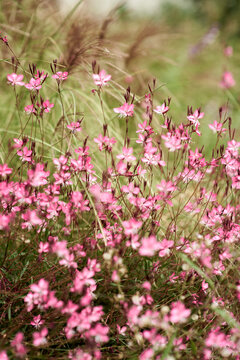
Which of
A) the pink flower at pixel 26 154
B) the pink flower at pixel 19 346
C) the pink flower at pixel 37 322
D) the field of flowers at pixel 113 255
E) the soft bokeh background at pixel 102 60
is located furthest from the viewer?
the soft bokeh background at pixel 102 60

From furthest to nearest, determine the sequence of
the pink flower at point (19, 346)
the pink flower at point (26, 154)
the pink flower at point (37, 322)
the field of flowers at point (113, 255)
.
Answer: the pink flower at point (26, 154)
the pink flower at point (37, 322)
the field of flowers at point (113, 255)
the pink flower at point (19, 346)

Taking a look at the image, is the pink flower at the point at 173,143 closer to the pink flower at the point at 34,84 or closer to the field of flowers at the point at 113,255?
the field of flowers at the point at 113,255

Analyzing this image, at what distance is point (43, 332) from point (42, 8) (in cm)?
321

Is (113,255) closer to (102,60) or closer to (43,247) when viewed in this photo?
(43,247)

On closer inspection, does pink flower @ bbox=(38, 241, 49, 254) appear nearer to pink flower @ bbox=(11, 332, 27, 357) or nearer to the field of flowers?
the field of flowers

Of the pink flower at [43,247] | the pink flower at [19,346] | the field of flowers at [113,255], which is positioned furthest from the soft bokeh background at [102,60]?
the pink flower at [19,346]

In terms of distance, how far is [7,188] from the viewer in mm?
1339

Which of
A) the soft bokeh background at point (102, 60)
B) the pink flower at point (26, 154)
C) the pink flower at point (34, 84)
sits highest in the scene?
the soft bokeh background at point (102, 60)

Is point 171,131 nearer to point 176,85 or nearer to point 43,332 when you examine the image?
point 43,332

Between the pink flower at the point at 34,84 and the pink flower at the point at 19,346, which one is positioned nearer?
the pink flower at the point at 19,346

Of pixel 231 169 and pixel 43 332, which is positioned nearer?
pixel 43 332

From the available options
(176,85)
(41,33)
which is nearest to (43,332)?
(41,33)

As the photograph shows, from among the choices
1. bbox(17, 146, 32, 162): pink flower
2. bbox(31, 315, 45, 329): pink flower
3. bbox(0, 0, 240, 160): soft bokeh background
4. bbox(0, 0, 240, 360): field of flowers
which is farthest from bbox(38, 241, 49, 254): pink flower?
bbox(0, 0, 240, 160): soft bokeh background

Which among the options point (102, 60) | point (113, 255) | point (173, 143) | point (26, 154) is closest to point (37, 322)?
point (113, 255)
